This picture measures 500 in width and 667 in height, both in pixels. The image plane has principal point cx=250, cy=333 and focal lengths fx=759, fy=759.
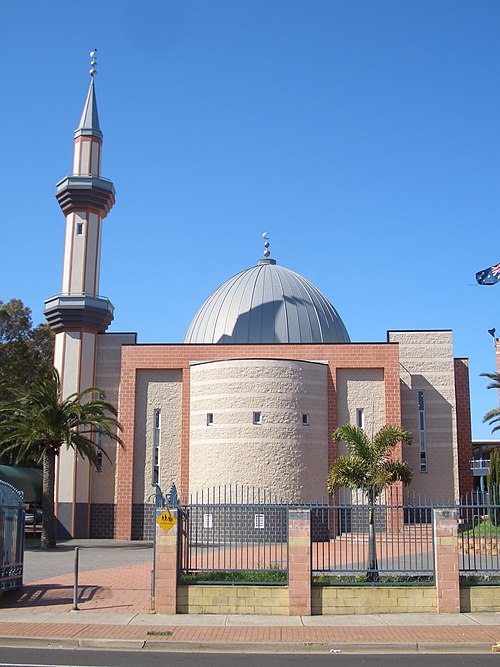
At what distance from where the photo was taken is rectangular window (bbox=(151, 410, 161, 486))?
38.2 metres

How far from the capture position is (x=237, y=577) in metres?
17.1

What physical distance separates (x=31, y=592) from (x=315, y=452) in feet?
63.8

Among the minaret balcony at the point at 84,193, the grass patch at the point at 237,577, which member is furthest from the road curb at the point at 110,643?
the minaret balcony at the point at 84,193

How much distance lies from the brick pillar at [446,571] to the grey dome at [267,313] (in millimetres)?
25652

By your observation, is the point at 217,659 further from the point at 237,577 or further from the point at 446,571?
the point at 446,571

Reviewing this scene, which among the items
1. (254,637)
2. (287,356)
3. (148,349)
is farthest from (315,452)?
(254,637)

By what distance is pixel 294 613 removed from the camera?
16.0 meters

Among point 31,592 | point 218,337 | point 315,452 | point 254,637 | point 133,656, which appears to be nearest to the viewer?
point 133,656

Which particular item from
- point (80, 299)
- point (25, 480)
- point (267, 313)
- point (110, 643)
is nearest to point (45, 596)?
point (110, 643)

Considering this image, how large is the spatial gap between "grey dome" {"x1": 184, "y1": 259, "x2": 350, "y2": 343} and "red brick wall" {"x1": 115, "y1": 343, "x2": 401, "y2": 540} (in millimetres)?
3528

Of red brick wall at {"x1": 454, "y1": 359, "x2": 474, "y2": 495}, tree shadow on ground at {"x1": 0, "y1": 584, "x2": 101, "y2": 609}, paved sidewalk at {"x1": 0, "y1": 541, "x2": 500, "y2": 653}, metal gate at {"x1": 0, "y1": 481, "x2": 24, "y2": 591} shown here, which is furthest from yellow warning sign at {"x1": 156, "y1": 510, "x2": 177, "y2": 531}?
red brick wall at {"x1": 454, "y1": 359, "x2": 474, "y2": 495}

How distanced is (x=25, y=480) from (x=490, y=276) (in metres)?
27.4

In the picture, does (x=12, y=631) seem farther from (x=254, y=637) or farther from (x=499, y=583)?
(x=499, y=583)

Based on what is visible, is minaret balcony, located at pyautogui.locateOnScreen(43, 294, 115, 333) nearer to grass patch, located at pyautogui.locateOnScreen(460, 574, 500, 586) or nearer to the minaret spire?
the minaret spire
